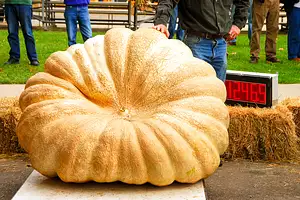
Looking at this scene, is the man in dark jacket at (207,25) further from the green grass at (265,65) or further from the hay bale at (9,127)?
the green grass at (265,65)

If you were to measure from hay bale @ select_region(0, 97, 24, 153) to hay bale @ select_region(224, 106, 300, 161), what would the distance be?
202 centimetres

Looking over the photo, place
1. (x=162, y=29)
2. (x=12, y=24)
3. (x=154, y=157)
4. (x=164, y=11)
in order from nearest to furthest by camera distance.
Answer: (x=154, y=157), (x=162, y=29), (x=164, y=11), (x=12, y=24)

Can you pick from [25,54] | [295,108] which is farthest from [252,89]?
[25,54]

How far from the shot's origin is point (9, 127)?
20.8ft

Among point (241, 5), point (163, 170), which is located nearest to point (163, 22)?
point (241, 5)

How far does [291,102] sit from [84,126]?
3118 mm

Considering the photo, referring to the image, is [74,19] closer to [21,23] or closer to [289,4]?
[21,23]

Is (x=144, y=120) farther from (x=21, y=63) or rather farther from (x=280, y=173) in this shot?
(x=21, y=63)

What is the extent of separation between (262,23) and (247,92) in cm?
528

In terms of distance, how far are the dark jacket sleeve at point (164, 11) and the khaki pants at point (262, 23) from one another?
6.39 meters

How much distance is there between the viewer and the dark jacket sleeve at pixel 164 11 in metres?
5.27

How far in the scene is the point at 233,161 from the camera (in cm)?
622

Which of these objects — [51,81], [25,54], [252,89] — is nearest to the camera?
[51,81]

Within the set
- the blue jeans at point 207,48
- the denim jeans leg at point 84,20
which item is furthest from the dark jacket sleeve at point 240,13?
the denim jeans leg at point 84,20
